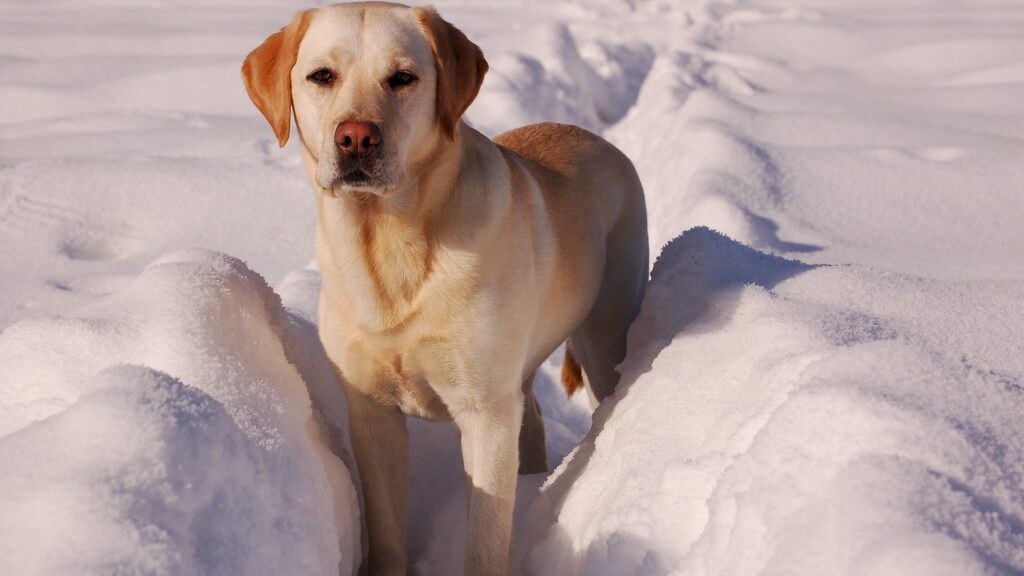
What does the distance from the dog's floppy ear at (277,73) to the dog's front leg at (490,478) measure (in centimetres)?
73

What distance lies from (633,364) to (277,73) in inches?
47.0

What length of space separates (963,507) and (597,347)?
5.21ft

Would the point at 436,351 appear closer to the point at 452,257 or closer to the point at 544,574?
the point at 452,257

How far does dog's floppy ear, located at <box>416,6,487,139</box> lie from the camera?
2.04 m

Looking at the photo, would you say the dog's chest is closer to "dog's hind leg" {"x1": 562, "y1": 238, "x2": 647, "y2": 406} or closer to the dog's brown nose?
the dog's brown nose

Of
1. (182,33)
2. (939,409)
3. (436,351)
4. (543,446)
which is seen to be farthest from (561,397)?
(182,33)

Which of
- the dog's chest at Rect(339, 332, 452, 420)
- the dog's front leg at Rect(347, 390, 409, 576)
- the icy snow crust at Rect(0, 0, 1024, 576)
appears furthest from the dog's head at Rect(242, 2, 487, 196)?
the dog's front leg at Rect(347, 390, 409, 576)

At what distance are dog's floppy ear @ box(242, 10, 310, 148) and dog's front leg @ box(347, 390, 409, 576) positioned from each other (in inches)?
26.3

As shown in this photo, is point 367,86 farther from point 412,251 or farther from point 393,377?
point 393,377

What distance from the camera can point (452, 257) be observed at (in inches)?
81.0

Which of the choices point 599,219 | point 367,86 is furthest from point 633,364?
point 367,86

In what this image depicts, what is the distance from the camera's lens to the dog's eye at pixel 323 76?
200cm

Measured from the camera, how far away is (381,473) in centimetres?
231

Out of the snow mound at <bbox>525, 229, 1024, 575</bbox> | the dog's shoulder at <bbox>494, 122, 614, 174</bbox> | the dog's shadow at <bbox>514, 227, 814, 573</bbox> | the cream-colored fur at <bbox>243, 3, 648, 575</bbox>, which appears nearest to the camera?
the snow mound at <bbox>525, 229, 1024, 575</bbox>
